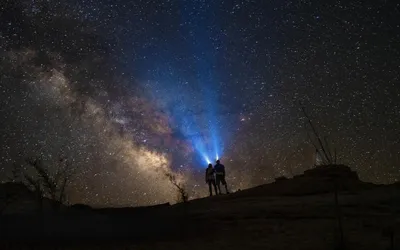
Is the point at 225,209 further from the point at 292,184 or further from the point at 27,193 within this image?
the point at 27,193

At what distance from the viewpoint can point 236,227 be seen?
49.4ft

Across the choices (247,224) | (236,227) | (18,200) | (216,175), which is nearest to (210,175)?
(216,175)

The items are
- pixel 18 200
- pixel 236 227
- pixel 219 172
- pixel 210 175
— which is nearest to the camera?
pixel 236 227

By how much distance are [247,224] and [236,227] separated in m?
0.61

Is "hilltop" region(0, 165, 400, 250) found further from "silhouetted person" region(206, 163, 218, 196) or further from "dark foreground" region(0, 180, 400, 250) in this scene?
"silhouetted person" region(206, 163, 218, 196)

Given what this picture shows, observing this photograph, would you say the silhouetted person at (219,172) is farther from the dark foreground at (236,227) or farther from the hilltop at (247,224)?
the dark foreground at (236,227)

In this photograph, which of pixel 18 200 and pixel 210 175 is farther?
pixel 18 200

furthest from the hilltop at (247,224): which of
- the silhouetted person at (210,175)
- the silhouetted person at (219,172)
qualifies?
the silhouetted person at (210,175)

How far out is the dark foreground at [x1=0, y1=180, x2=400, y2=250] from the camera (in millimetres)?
11289

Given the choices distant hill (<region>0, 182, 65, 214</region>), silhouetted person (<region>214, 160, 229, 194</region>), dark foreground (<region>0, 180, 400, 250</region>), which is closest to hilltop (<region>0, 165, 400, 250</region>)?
dark foreground (<region>0, 180, 400, 250</region>)

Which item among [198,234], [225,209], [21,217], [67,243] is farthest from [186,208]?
[21,217]

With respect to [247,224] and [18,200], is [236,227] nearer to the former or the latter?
[247,224]

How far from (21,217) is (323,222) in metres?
20.2

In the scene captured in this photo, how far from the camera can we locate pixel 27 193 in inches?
1625
